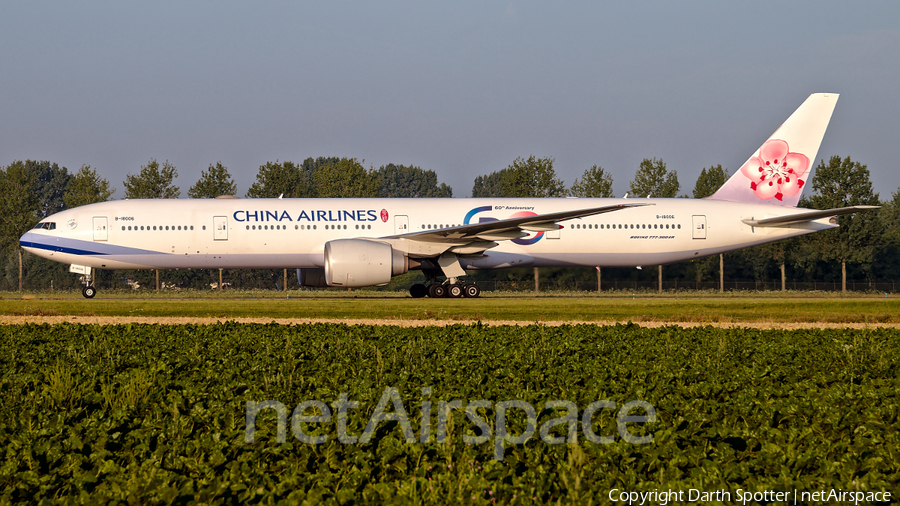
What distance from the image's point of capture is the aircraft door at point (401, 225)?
26797 mm

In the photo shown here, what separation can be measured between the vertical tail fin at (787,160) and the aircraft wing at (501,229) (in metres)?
7.43

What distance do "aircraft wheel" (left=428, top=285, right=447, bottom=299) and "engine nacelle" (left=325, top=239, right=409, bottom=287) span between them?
2486 millimetres

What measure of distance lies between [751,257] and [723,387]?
37185mm

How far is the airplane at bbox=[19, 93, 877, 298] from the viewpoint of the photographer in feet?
85.2

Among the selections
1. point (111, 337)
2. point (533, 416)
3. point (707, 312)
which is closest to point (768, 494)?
point (533, 416)

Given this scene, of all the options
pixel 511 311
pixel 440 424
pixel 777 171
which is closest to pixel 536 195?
pixel 777 171

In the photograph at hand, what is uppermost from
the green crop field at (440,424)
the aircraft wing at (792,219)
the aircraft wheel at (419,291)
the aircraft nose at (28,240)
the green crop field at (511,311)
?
the aircraft wing at (792,219)

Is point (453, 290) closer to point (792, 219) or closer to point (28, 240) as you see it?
point (792, 219)

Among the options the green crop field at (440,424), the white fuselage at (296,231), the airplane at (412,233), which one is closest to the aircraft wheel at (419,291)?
the airplane at (412,233)

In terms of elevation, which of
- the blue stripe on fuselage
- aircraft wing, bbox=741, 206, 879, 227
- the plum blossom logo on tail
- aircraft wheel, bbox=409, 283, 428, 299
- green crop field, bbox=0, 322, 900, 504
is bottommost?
green crop field, bbox=0, 322, 900, 504

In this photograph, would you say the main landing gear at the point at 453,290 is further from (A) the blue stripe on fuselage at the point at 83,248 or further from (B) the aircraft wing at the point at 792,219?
(B) the aircraft wing at the point at 792,219

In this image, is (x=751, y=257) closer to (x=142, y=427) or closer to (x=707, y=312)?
(x=707, y=312)

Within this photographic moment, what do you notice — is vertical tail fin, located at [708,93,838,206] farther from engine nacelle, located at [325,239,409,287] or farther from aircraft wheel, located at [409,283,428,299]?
engine nacelle, located at [325,239,409,287]

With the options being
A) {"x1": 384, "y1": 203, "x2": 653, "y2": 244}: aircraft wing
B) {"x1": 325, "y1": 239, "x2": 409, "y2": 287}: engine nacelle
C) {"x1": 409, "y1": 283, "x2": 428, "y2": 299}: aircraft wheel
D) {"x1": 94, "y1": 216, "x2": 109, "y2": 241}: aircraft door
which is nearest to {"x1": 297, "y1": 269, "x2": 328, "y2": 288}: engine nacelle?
{"x1": 384, "y1": 203, "x2": 653, "y2": 244}: aircraft wing
